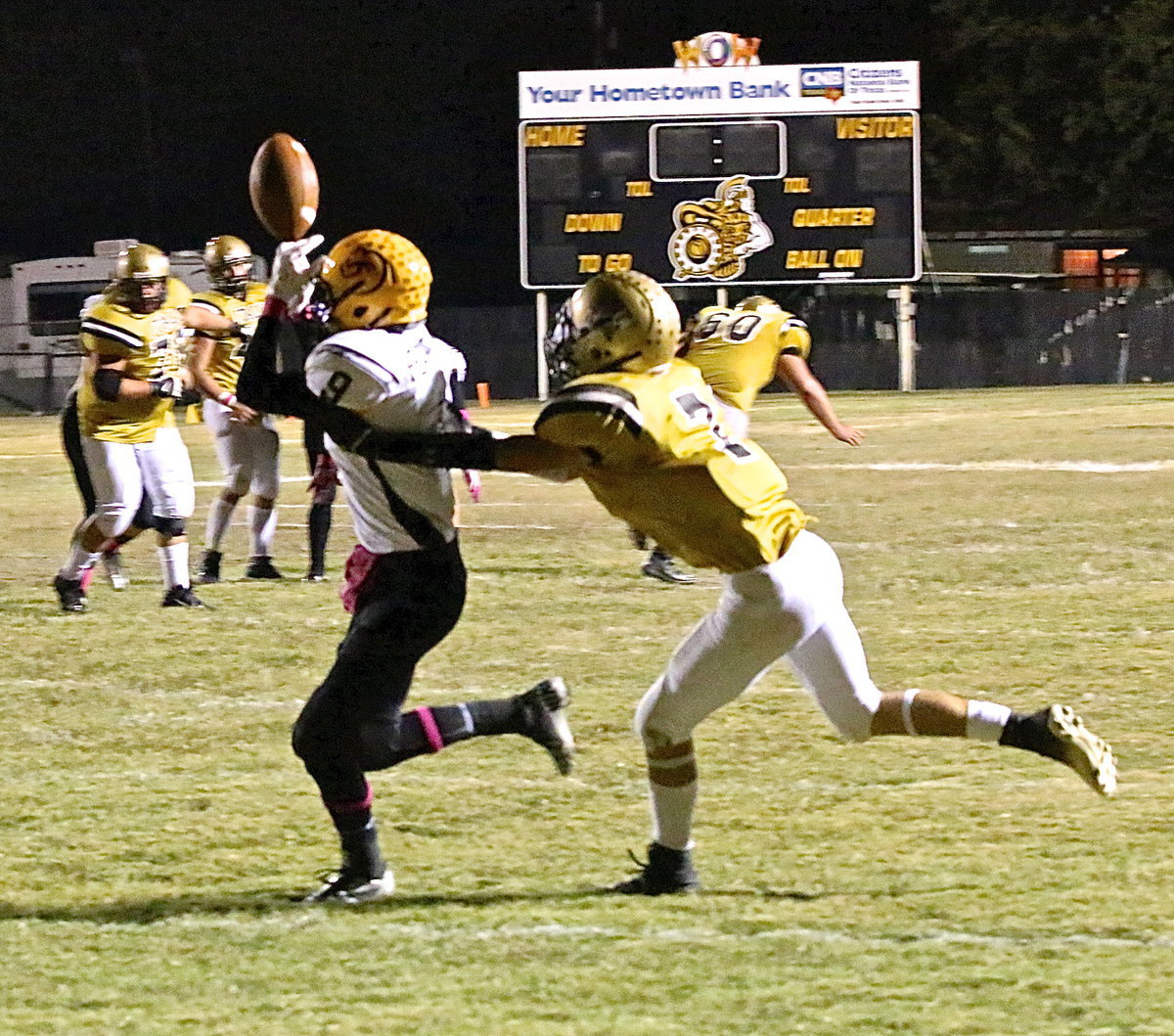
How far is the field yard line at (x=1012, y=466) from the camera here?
52.3 feet

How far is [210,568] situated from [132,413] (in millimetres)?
1172

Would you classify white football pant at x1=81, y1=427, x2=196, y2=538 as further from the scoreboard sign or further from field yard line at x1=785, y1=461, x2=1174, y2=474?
the scoreboard sign

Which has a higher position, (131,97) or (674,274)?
(131,97)

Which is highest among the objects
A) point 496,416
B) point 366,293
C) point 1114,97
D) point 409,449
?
point 1114,97

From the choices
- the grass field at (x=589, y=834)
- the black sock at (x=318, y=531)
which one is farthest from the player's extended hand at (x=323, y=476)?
the grass field at (x=589, y=834)

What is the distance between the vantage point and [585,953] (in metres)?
4.35

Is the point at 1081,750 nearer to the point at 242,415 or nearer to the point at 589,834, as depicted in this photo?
the point at 589,834

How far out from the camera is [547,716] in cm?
541

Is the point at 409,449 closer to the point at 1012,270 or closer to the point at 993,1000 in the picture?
the point at 993,1000

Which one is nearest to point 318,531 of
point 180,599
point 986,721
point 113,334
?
point 180,599

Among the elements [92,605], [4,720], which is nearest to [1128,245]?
[92,605]

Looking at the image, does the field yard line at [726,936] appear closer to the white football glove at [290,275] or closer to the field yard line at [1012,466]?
the white football glove at [290,275]

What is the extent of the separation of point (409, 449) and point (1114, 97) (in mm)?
36522

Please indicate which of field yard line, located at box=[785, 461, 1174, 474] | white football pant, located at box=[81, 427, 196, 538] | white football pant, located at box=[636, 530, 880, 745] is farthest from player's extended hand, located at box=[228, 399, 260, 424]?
field yard line, located at box=[785, 461, 1174, 474]
